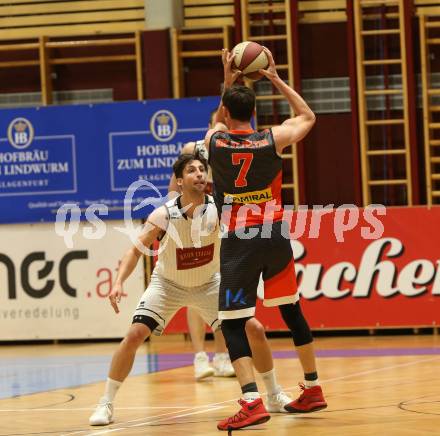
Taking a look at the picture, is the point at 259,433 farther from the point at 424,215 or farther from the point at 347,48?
the point at 347,48

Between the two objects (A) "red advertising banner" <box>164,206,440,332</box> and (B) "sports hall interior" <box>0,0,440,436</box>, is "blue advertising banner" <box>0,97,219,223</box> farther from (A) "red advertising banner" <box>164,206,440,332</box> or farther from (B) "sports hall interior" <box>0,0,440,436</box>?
(A) "red advertising banner" <box>164,206,440,332</box>

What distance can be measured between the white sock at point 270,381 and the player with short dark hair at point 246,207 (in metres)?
0.50

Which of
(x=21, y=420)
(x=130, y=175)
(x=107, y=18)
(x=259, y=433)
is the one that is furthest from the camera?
(x=107, y=18)

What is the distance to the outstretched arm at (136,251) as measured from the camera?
690 centimetres

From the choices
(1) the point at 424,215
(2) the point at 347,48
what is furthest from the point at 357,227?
(2) the point at 347,48

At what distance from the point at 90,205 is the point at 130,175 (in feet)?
1.99

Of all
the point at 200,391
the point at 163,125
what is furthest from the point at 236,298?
the point at 163,125

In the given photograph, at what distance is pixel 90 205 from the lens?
43.0 ft

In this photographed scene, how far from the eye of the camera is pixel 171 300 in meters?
8.00

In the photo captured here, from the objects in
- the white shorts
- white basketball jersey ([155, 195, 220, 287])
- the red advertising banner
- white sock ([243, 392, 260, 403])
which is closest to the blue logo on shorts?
white sock ([243, 392, 260, 403])

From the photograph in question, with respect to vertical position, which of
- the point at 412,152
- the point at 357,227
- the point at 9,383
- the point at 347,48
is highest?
the point at 347,48

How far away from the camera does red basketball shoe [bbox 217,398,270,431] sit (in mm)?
6266

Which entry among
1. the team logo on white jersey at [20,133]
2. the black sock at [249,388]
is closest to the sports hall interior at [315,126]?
the team logo on white jersey at [20,133]

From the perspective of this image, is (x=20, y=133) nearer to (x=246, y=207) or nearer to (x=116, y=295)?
(x=116, y=295)
